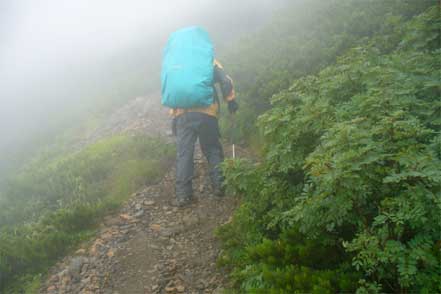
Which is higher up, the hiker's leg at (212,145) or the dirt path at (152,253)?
the hiker's leg at (212,145)

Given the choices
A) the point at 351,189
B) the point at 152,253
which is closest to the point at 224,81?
the point at 152,253

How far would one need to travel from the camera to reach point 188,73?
7395 millimetres

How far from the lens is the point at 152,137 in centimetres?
1138

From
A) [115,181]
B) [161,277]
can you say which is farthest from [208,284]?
[115,181]

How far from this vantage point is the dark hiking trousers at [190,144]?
7.70 metres

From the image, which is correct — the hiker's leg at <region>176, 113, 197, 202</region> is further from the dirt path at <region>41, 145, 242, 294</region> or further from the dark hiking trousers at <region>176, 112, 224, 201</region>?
the dirt path at <region>41, 145, 242, 294</region>

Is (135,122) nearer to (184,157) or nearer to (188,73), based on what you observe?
(184,157)

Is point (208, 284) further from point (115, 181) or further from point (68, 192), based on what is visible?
point (68, 192)

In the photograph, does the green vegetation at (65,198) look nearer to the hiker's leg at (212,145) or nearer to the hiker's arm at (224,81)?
the hiker's leg at (212,145)

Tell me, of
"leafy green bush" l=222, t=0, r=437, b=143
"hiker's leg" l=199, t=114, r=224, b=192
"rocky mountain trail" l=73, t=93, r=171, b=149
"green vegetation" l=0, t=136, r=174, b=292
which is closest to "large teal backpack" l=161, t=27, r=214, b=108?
"hiker's leg" l=199, t=114, r=224, b=192

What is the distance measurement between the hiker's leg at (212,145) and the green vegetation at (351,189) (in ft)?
5.43

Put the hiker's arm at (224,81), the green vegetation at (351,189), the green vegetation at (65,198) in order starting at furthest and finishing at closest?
the hiker's arm at (224,81) → the green vegetation at (65,198) → the green vegetation at (351,189)

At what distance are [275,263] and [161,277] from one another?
2.18 metres

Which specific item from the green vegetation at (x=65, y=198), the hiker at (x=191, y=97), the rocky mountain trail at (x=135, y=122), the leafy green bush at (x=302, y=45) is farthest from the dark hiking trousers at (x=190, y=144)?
the rocky mountain trail at (x=135, y=122)
